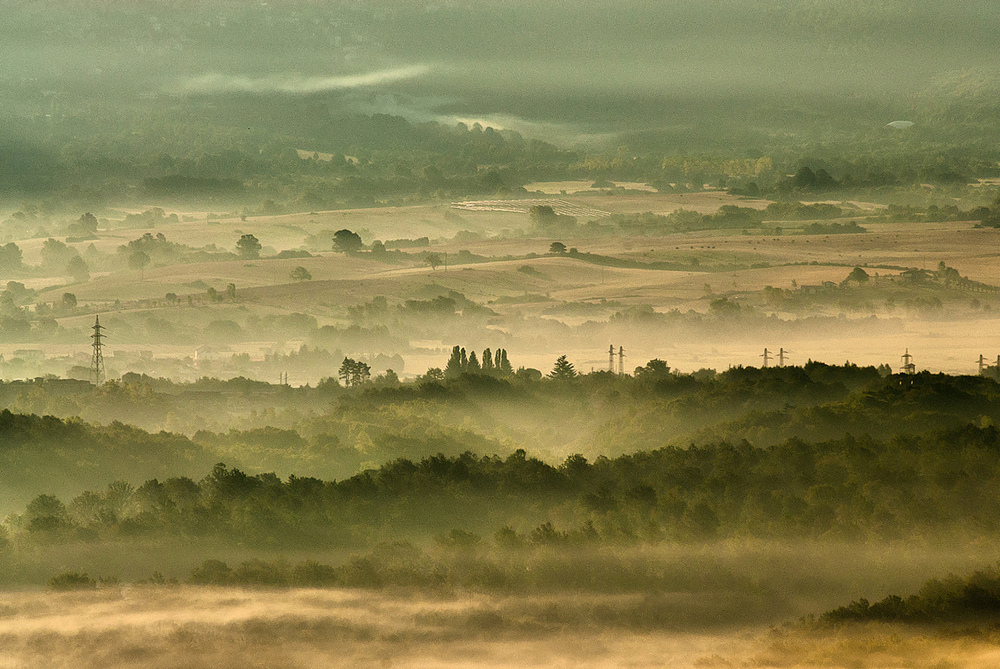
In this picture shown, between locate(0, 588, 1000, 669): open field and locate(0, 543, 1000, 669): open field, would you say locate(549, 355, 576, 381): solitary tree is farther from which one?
locate(0, 588, 1000, 669): open field

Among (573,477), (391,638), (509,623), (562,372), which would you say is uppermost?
(562,372)

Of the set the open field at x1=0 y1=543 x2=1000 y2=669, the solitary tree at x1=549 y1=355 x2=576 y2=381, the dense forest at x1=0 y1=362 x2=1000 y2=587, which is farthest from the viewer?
the solitary tree at x1=549 y1=355 x2=576 y2=381

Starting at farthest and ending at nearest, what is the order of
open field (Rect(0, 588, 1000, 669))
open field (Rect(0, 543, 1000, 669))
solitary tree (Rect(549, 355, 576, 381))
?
solitary tree (Rect(549, 355, 576, 381)) < open field (Rect(0, 543, 1000, 669)) < open field (Rect(0, 588, 1000, 669))

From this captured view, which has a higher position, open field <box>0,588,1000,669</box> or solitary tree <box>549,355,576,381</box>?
solitary tree <box>549,355,576,381</box>

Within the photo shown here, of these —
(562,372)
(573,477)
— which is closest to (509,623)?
(573,477)

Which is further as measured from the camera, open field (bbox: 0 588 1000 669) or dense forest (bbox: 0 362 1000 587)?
dense forest (bbox: 0 362 1000 587)

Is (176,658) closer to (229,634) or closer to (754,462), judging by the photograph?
(229,634)

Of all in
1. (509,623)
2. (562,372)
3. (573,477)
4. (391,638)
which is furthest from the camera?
(562,372)

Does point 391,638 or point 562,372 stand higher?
point 562,372

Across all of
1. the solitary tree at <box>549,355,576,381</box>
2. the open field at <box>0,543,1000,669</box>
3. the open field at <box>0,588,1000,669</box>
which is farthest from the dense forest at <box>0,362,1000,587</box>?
the solitary tree at <box>549,355,576,381</box>

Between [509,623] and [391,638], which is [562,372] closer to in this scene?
[509,623]

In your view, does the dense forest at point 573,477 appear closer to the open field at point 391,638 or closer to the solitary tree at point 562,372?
the open field at point 391,638
